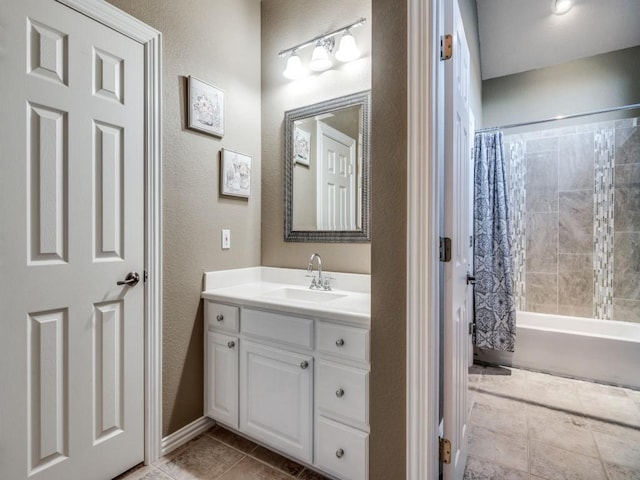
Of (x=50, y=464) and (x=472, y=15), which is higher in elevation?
(x=472, y=15)

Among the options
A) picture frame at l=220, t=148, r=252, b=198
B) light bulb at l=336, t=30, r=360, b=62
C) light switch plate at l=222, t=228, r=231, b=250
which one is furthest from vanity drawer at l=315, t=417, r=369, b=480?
light bulb at l=336, t=30, r=360, b=62

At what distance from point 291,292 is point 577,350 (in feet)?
7.52

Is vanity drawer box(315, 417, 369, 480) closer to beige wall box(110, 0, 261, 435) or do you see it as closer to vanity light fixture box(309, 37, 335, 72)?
beige wall box(110, 0, 261, 435)

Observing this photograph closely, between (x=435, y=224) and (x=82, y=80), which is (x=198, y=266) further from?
(x=435, y=224)

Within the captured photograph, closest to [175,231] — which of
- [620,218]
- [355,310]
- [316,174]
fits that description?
[316,174]

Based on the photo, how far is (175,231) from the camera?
68.0 inches

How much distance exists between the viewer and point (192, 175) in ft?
5.96

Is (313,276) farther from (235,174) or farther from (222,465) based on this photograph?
(222,465)

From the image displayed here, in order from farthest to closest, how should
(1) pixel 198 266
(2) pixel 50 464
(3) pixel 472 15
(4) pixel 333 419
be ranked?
(3) pixel 472 15 < (1) pixel 198 266 < (4) pixel 333 419 < (2) pixel 50 464

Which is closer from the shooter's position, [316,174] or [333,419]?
[333,419]

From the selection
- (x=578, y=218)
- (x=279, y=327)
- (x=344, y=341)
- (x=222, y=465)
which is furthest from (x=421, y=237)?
(x=578, y=218)

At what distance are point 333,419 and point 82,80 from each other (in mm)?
1801

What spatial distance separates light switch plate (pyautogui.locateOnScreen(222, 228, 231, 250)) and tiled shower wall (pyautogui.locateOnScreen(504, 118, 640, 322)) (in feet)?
8.98

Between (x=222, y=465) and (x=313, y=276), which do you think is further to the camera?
(x=313, y=276)
